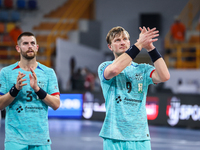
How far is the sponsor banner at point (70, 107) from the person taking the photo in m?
12.3

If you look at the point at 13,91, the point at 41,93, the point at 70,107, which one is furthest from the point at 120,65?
the point at 70,107

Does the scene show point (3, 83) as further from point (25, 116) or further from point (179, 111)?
point (179, 111)

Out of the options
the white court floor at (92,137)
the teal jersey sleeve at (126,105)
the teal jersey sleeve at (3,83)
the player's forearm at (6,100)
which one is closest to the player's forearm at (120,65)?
the teal jersey sleeve at (126,105)

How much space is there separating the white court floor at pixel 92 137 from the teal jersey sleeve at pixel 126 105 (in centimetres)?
419

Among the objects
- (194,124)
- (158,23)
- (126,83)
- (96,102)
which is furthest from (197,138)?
(158,23)

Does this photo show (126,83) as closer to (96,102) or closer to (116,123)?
(116,123)

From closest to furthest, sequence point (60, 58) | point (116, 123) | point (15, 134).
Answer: point (116, 123), point (15, 134), point (60, 58)

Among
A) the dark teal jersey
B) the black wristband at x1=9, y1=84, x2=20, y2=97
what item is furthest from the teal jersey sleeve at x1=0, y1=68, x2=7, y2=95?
the black wristband at x1=9, y1=84, x2=20, y2=97

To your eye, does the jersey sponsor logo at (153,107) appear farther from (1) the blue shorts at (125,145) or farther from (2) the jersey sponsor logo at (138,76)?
(1) the blue shorts at (125,145)

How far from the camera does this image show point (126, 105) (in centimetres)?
326

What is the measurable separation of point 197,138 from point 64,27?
531 inches

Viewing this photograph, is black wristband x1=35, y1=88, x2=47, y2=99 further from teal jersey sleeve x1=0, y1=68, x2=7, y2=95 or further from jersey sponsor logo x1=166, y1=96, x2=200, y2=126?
jersey sponsor logo x1=166, y1=96, x2=200, y2=126

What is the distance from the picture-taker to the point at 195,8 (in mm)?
20797

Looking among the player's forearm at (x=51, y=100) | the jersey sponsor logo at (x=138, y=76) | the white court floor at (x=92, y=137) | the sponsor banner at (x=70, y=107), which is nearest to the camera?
the jersey sponsor logo at (x=138, y=76)
